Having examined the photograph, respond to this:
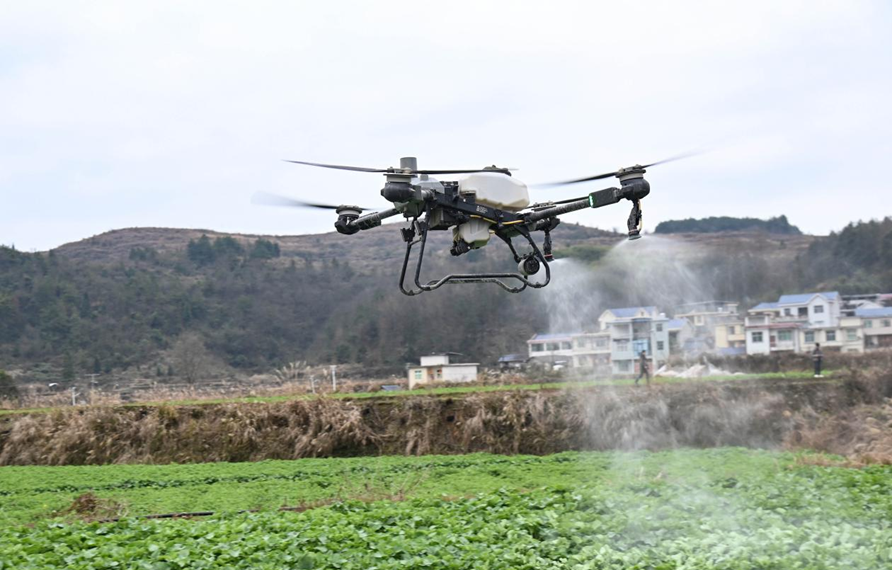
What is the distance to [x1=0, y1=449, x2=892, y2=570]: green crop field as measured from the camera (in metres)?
11.4

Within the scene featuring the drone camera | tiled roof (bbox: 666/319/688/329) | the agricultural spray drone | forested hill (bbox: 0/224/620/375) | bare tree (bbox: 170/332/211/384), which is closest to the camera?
the agricultural spray drone

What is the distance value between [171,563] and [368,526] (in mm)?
2887

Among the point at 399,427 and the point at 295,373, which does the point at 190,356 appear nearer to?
the point at 295,373

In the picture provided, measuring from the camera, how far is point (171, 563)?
452 inches

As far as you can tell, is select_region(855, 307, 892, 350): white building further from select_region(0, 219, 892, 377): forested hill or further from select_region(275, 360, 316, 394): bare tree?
select_region(275, 360, 316, 394): bare tree

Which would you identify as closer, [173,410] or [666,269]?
[173,410]

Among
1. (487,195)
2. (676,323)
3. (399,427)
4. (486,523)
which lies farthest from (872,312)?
(487,195)

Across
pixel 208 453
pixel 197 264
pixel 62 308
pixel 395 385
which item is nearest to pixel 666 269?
pixel 395 385

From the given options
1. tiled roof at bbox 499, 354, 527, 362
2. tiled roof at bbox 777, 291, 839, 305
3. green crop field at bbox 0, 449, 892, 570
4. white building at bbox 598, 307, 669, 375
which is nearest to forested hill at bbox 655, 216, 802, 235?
tiled roof at bbox 777, 291, 839, 305

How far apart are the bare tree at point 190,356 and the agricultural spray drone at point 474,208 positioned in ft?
148

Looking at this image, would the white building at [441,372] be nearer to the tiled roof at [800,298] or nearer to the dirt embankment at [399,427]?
the dirt embankment at [399,427]

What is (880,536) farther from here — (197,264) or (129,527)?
(197,264)

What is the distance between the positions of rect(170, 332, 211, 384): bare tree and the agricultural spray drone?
148ft

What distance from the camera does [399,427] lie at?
2647 cm
